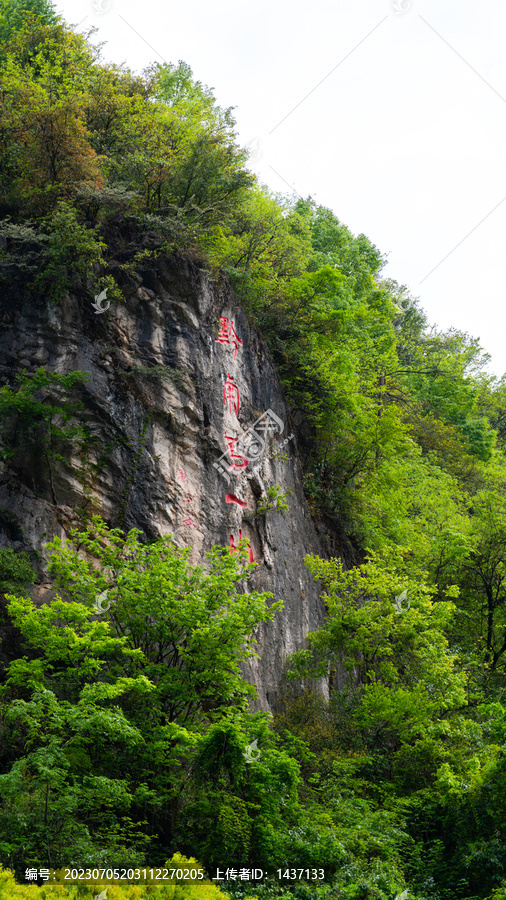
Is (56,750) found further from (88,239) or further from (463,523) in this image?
(463,523)

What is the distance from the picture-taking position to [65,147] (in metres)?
13.4

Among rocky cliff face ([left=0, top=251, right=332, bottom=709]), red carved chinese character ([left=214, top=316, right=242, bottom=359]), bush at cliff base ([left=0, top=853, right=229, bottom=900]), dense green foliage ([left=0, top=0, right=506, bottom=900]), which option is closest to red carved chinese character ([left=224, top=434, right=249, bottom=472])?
rocky cliff face ([left=0, top=251, right=332, bottom=709])

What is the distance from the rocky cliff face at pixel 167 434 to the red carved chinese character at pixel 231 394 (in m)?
0.04

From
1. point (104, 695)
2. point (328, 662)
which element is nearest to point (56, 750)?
point (104, 695)

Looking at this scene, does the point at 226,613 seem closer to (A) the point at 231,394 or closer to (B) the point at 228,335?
(A) the point at 231,394

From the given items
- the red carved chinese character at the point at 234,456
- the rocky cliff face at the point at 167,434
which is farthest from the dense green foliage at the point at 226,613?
the red carved chinese character at the point at 234,456

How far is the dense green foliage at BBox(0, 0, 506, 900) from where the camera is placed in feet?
26.7

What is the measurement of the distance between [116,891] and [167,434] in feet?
26.4

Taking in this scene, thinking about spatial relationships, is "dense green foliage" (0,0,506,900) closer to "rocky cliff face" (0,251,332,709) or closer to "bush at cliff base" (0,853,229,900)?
"bush at cliff base" (0,853,229,900)

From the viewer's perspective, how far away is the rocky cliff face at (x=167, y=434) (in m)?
11.9

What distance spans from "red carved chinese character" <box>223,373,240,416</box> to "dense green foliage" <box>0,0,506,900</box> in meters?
2.02

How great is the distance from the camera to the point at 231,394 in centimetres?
1494

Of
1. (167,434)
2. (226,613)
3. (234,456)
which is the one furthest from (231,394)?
(226,613)

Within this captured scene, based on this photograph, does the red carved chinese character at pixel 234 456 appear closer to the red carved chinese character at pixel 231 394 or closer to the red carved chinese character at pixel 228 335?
the red carved chinese character at pixel 231 394
